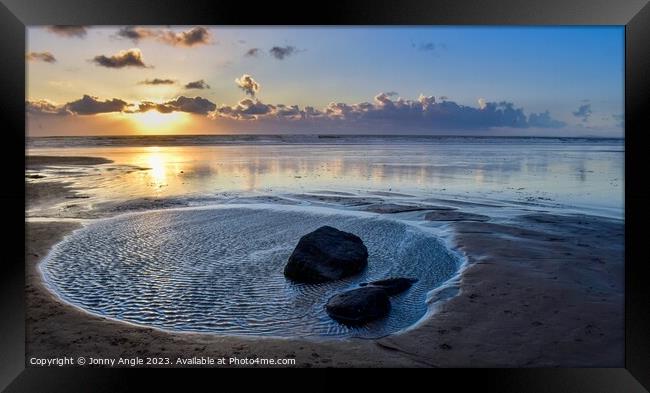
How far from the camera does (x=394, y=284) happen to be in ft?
20.6

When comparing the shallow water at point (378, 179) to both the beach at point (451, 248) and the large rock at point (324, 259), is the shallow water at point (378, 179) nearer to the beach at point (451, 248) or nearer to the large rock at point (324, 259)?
the beach at point (451, 248)

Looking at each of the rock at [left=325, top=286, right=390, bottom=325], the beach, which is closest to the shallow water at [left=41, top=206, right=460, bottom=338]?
the rock at [left=325, top=286, right=390, bottom=325]

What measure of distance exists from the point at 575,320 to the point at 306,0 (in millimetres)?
4480

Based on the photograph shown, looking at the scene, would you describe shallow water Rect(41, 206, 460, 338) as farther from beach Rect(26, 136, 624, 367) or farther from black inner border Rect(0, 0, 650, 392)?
black inner border Rect(0, 0, 650, 392)

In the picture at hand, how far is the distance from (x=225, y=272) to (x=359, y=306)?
221 cm

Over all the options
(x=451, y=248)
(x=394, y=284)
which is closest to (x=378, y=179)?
(x=451, y=248)

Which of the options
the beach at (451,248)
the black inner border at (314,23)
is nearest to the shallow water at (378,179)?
the beach at (451,248)

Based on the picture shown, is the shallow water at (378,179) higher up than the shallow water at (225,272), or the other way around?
the shallow water at (378,179)

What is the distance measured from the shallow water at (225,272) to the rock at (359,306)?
9 centimetres

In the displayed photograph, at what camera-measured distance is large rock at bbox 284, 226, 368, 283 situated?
21.3 ft

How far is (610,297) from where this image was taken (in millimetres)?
5879

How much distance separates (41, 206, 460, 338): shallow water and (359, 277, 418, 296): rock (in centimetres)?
10

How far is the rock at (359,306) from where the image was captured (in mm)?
5383

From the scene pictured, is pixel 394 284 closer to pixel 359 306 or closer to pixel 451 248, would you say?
pixel 359 306
